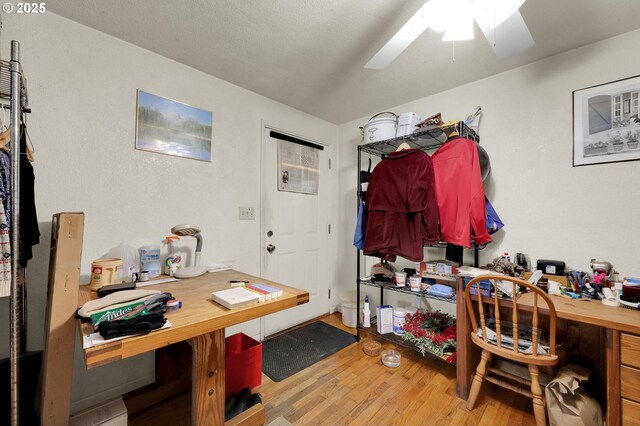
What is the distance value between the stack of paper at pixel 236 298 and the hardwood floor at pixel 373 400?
0.90 m

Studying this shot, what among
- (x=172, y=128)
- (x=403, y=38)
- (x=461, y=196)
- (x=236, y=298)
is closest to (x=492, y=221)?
(x=461, y=196)

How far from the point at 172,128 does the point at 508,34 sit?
6.90 feet

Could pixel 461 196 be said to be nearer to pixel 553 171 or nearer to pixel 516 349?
pixel 553 171

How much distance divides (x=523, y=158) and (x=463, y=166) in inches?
22.9

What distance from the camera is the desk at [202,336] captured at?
768 millimetres

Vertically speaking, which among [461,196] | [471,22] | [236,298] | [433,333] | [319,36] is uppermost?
[319,36]

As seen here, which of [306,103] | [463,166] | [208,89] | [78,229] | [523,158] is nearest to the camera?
[78,229]

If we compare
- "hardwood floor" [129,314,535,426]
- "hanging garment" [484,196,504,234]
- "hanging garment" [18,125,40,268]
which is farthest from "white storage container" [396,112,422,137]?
"hanging garment" [18,125,40,268]

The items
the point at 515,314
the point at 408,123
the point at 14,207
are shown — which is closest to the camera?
the point at 14,207

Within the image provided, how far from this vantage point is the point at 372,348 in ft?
7.09

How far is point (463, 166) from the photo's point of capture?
1.78 metres

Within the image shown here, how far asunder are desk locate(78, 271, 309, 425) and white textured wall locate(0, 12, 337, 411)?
52 centimetres

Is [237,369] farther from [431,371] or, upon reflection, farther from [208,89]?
[208,89]

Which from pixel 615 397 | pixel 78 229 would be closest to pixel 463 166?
pixel 615 397
